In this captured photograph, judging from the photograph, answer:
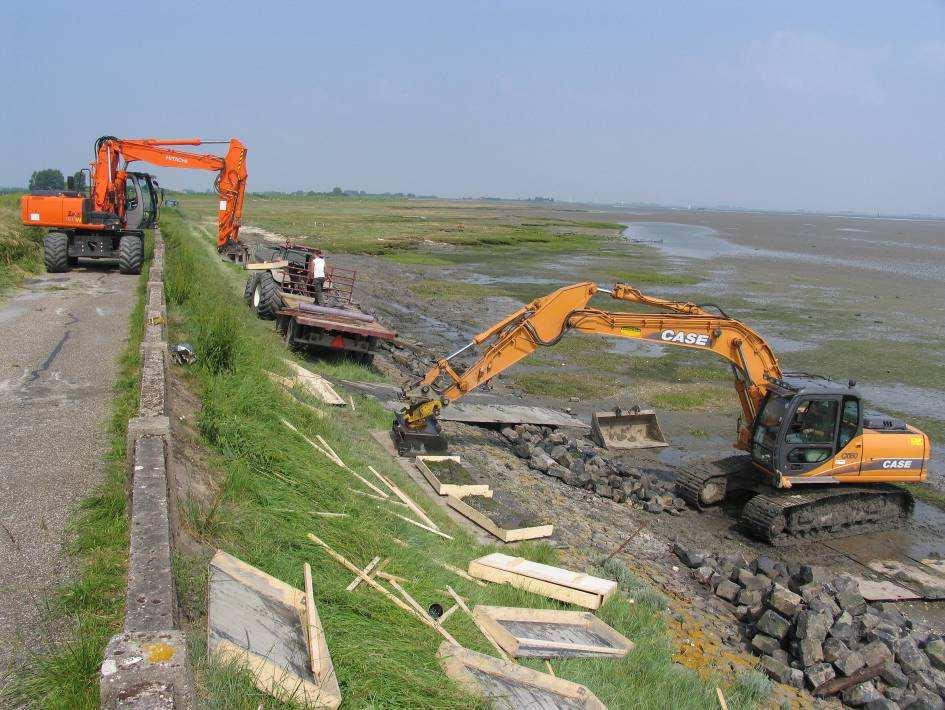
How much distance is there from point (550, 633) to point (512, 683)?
1.38 m

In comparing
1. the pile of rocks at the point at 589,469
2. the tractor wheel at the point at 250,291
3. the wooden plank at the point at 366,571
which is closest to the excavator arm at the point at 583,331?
the pile of rocks at the point at 589,469

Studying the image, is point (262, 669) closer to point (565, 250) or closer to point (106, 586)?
point (106, 586)

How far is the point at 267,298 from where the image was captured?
56.9ft

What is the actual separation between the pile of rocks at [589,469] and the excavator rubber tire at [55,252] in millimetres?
13064

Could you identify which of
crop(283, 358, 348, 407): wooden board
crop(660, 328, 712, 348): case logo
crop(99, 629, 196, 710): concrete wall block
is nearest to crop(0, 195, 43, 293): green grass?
crop(283, 358, 348, 407): wooden board

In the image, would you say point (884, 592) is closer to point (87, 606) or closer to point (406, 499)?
point (406, 499)

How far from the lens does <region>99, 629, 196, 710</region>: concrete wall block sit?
3.05m

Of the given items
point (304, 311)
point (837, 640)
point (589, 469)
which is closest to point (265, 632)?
point (837, 640)

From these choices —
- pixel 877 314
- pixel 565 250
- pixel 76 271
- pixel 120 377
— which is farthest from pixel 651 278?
pixel 120 377

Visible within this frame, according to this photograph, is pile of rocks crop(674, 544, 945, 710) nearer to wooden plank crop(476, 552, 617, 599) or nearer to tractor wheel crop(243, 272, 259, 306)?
wooden plank crop(476, 552, 617, 599)

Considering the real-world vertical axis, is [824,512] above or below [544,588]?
below

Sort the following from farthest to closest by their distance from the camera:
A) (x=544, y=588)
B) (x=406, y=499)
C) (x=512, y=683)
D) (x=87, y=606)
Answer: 1. (x=406, y=499)
2. (x=544, y=588)
3. (x=512, y=683)
4. (x=87, y=606)

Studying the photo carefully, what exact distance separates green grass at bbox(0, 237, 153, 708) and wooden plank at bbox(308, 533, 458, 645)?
61.3 inches

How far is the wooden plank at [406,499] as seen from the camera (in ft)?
27.9
